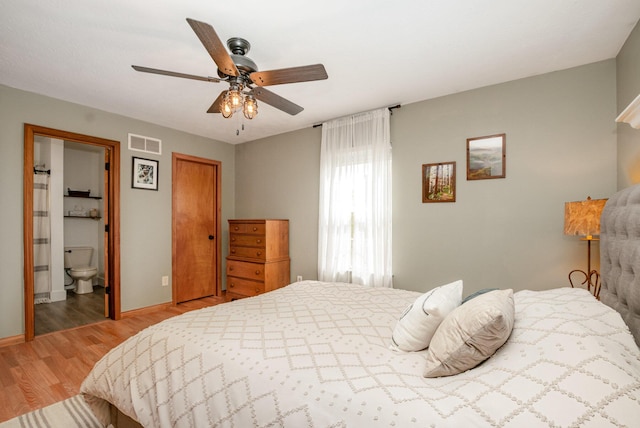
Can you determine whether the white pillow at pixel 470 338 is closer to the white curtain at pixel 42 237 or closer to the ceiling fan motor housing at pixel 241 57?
the ceiling fan motor housing at pixel 241 57

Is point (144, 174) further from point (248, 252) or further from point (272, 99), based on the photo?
point (272, 99)

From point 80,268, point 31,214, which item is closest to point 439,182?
point 31,214

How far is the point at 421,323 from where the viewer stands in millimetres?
1235

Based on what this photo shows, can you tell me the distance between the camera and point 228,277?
4133mm

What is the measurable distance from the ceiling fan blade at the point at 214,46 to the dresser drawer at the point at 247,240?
237cm

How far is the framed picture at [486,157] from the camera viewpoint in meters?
2.71

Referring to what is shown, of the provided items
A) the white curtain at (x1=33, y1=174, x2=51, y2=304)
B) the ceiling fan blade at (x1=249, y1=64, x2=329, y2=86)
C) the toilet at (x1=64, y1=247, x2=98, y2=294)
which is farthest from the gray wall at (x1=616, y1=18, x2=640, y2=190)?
the white curtain at (x1=33, y1=174, x2=51, y2=304)

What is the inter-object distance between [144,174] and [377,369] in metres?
3.85

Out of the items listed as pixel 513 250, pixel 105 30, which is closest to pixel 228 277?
pixel 105 30

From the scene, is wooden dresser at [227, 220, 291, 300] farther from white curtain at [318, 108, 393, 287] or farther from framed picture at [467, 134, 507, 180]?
framed picture at [467, 134, 507, 180]

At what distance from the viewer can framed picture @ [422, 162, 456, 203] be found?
297cm

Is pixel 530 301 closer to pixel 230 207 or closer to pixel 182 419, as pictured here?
pixel 182 419

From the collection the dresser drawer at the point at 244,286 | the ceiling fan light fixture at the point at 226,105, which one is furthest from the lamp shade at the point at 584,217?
the dresser drawer at the point at 244,286

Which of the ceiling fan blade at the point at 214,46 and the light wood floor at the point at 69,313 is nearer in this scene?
the ceiling fan blade at the point at 214,46
